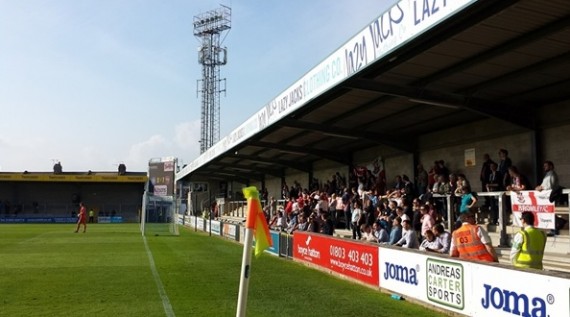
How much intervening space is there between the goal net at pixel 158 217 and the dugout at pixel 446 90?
42.6 ft

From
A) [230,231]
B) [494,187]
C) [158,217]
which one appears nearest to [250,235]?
[494,187]

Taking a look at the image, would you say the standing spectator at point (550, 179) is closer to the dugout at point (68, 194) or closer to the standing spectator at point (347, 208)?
the standing spectator at point (347, 208)

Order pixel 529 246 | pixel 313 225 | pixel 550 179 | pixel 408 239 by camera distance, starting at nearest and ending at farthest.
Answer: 1. pixel 529 246
2. pixel 550 179
3. pixel 408 239
4. pixel 313 225

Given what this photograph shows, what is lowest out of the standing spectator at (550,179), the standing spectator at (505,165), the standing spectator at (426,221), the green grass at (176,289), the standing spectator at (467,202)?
the green grass at (176,289)

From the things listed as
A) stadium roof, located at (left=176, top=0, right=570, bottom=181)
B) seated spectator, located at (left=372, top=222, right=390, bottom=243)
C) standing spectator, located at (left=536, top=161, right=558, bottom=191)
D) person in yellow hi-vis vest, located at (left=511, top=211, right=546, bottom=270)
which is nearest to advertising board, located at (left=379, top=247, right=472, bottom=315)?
person in yellow hi-vis vest, located at (left=511, top=211, right=546, bottom=270)

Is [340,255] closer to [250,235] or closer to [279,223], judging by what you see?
[250,235]

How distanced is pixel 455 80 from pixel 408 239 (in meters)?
4.17

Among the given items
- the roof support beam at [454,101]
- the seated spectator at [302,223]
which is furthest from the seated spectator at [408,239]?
the seated spectator at [302,223]

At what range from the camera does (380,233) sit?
14.7 metres

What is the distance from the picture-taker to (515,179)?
520 inches

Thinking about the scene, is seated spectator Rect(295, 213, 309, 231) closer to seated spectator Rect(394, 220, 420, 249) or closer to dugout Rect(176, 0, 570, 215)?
dugout Rect(176, 0, 570, 215)

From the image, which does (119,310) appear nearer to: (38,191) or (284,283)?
(284,283)

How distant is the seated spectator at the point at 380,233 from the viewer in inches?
572

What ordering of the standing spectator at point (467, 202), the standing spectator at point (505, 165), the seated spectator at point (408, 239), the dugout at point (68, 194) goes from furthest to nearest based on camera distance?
the dugout at point (68, 194), the standing spectator at point (505, 165), the standing spectator at point (467, 202), the seated spectator at point (408, 239)
